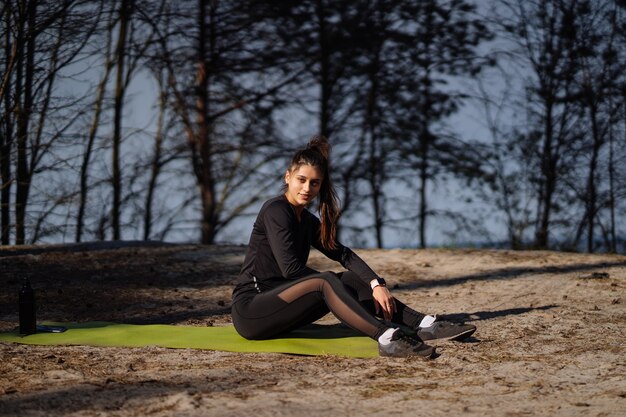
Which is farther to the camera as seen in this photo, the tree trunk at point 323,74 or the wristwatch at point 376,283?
the tree trunk at point 323,74

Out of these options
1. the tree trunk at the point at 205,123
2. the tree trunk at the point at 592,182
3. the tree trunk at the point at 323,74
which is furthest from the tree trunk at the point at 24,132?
the tree trunk at the point at 592,182

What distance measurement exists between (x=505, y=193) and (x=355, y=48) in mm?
4096

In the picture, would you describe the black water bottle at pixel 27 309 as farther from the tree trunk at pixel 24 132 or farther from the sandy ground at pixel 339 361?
the tree trunk at pixel 24 132

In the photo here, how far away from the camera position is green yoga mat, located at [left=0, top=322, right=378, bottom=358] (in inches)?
191

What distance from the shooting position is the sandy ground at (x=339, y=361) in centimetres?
345

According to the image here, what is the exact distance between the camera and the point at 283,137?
14.4 m

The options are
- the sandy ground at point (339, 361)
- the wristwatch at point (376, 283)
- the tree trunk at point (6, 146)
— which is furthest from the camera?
the tree trunk at point (6, 146)

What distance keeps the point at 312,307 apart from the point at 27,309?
89.4 inches

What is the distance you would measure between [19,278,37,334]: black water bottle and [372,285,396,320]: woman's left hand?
260 cm

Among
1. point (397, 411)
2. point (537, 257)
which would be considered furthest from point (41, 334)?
point (537, 257)

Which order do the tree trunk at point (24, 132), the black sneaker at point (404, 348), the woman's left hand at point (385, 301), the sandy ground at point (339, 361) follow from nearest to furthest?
the sandy ground at point (339, 361) < the black sneaker at point (404, 348) < the woman's left hand at point (385, 301) < the tree trunk at point (24, 132)

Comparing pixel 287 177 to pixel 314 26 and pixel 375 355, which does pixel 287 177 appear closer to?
pixel 375 355

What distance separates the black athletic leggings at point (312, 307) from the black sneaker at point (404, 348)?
0.29 feet

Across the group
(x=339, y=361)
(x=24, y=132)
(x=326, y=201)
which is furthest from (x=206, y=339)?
(x=24, y=132)
